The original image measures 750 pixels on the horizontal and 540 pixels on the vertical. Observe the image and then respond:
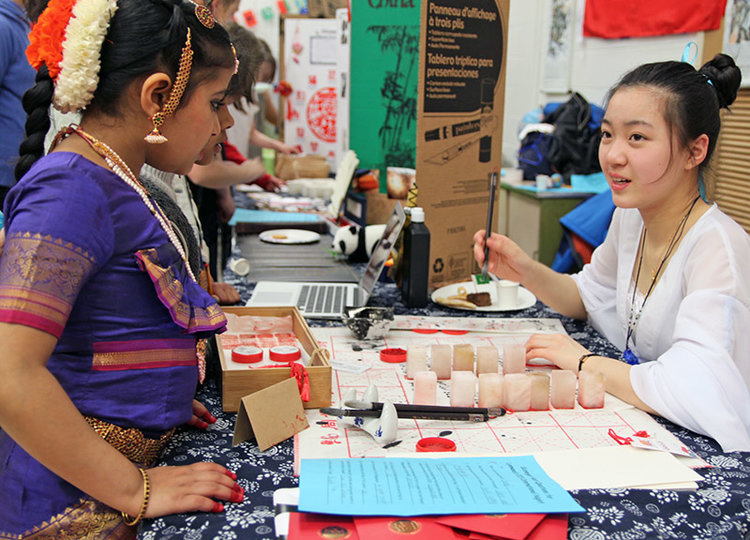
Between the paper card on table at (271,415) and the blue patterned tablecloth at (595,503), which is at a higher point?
the paper card on table at (271,415)


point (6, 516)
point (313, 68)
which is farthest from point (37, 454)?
point (313, 68)

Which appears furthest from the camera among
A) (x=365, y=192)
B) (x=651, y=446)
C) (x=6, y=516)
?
(x=365, y=192)

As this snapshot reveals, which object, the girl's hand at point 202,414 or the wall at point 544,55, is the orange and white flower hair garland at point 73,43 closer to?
the girl's hand at point 202,414

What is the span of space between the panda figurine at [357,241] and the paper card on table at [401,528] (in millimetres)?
1567

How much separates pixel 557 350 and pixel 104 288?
0.94 m

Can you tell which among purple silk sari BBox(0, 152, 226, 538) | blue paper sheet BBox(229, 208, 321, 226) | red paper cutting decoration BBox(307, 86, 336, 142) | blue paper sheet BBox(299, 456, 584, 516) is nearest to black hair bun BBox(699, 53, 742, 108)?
blue paper sheet BBox(299, 456, 584, 516)

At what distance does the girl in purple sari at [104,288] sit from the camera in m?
0.84

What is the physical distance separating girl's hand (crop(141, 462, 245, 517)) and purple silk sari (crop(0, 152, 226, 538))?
0.10m

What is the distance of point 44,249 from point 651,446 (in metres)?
0.96

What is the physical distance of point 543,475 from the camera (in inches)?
39.3

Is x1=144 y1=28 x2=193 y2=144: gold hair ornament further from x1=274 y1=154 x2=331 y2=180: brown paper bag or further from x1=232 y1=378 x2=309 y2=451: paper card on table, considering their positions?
x1=274 y1=154 x2=331 y2=180: brown paper bag

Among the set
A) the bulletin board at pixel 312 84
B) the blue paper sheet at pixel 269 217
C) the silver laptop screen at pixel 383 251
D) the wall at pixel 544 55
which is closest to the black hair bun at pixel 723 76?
the silver laptop screen at pixel 383 251

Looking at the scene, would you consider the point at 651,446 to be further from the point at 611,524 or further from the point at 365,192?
the point at 365,192

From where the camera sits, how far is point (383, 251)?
1.77m
